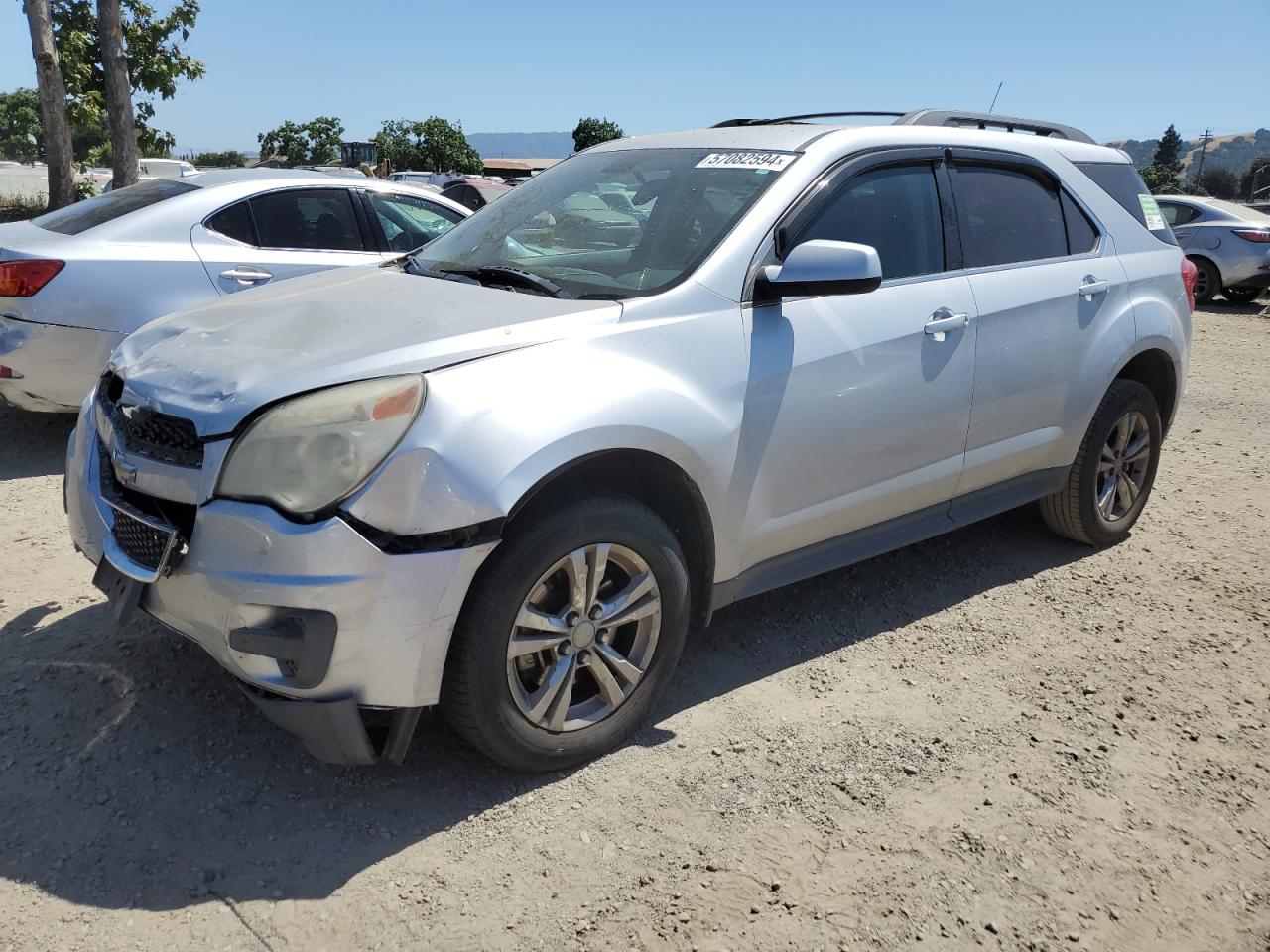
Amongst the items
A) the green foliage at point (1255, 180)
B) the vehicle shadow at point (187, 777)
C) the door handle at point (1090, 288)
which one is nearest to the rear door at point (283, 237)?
the vehicle shadow at point (187, 777)

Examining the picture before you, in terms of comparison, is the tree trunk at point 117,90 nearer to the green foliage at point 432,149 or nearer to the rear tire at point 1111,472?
the rear tire at point 1111,472

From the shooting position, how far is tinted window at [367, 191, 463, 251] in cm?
668

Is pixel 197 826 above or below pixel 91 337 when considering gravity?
below

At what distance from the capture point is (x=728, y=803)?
2914 mm

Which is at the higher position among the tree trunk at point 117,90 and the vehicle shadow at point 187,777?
the tree trunk at point 117,90

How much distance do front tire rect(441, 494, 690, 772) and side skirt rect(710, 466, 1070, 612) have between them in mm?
335

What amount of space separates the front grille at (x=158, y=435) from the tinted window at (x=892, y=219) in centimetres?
198

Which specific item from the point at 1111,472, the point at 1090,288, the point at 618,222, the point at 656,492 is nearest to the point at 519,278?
the point at 618,222

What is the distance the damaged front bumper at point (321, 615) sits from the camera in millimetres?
2430

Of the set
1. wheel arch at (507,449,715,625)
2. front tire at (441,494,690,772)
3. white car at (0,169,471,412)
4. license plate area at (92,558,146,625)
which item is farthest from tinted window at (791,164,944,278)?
white car at (0,169,471,412)

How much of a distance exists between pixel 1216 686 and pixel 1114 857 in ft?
4.38

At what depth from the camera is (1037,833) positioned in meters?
2.85

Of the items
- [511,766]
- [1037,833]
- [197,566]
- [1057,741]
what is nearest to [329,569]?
[197,566]

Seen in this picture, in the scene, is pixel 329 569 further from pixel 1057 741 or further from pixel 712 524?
pixel 1057 741
